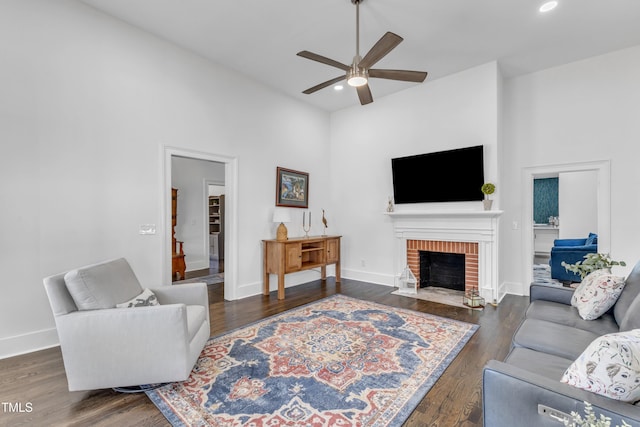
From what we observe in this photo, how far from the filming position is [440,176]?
4.80 meters

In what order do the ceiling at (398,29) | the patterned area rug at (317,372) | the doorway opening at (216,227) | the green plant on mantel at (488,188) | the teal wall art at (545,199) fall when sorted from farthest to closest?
the teal wall art at (545,199) < the doorway opening at (216,227) < the green plant on mantel at (488,188) < the ceiling at (398,29) < the patterned area rug at (317,372)

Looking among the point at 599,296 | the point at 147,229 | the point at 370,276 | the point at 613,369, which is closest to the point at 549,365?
the point at 613,369

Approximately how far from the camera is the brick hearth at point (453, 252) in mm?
4582

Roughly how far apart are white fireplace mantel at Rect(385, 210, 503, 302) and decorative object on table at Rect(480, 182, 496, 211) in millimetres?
110

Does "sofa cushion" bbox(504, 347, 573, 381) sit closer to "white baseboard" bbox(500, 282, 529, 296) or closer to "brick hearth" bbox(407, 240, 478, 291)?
"brick hearth" bbox(407, 240, 478, 291)

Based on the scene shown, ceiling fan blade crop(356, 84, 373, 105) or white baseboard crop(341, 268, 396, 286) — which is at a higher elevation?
ceiling fan blade crop(356, 84, 373, 105)

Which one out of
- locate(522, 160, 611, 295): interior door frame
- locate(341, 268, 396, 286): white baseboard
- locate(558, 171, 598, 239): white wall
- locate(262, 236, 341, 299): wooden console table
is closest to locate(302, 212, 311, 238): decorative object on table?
locate(262, 236, 341, 299): wooden console table

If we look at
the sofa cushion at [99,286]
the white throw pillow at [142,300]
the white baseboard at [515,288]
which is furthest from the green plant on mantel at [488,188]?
the sofa cushion at [99,286]

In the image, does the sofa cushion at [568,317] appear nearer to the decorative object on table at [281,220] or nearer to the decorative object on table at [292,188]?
the decorative object on table at [281,220]

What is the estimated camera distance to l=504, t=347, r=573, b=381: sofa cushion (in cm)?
157

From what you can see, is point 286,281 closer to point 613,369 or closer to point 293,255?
point 293,255

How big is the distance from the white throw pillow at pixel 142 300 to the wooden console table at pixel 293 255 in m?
2.12

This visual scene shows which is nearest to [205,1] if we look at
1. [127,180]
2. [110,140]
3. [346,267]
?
[110,140]

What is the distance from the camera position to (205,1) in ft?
10.2
